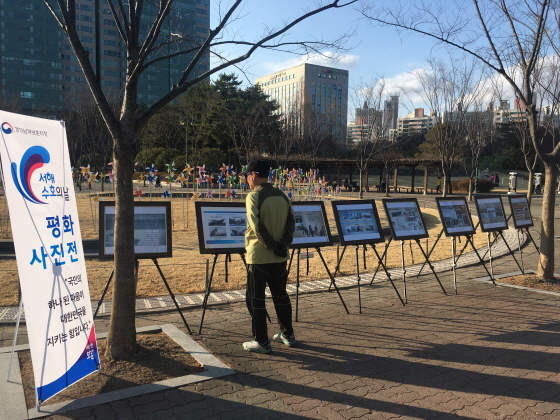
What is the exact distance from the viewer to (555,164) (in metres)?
7.18

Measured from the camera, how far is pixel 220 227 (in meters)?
5.21

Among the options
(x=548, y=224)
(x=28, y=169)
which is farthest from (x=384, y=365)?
(x=548, y=224)

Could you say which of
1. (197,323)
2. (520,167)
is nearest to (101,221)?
(197,323)

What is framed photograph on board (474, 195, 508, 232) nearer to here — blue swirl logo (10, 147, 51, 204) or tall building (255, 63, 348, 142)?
blue swirl logo (10, 147, 51, 204)

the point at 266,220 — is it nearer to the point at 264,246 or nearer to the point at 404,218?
the point at 264,246

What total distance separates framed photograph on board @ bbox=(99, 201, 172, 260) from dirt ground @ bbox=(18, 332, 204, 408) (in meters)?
0.92

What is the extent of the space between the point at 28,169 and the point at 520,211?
8407 millimetres

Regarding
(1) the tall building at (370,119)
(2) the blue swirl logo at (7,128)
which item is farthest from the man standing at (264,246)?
(1) the tall building at (370,119)

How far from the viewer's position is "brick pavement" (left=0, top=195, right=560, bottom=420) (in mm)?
3422

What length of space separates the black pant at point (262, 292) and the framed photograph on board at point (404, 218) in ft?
8.26

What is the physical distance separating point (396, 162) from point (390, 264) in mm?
29184

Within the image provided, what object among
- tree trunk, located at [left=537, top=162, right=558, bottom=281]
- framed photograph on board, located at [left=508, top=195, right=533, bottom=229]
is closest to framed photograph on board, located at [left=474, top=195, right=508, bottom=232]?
framed photograph on board, located at [left=508, top=195, right=533, bottom=229]

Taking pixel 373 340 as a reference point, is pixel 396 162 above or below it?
above

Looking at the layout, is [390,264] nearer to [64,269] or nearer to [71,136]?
[64,269]
